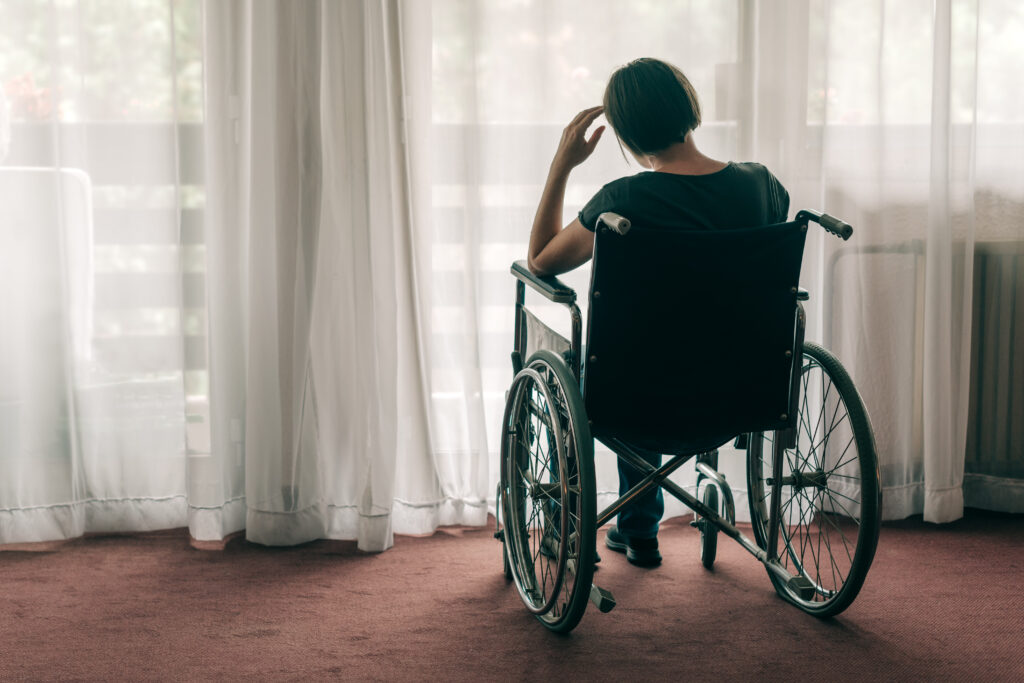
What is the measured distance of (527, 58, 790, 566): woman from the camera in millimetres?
1547

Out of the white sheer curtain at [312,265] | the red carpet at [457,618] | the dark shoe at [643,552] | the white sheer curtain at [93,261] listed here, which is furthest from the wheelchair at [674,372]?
the white sheer curtain at [93,261]

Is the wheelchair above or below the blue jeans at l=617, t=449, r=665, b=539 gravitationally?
above

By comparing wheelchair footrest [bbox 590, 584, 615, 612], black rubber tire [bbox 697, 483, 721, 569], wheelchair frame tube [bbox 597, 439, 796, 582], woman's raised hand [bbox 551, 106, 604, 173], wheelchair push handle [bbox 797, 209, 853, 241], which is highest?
woman's raised hand [bbox 551, 106, 604, 173]

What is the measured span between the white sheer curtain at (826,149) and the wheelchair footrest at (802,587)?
2.09 ft

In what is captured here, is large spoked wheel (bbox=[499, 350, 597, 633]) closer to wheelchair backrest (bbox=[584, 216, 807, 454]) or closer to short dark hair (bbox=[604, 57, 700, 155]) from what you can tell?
wheelchair backrest (bbox=[584, 216, 807, 454])

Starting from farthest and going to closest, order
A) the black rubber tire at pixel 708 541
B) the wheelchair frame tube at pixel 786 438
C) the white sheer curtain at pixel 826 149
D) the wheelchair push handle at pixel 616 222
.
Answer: the white sheer curtain at pixel 826 149, the black rubber tire at pixel 708 541, the wheelchair frame tube at pixel 786 438, the wheelchair push handle at pixel 616 222

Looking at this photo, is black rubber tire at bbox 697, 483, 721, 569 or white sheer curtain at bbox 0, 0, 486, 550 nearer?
black rubber tire at bbox 697, 483, 721, 569

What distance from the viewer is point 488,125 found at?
7.33 feet

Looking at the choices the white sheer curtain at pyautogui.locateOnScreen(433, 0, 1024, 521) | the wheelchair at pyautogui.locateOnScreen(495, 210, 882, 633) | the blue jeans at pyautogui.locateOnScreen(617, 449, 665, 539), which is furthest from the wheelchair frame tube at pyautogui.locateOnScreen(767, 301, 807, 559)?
the white sheer curtain at pyautogui.locateOnScreen(433, 0, 1024, 521)

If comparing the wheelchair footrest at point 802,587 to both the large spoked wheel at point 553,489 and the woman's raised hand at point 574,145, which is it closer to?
the large spoked wheel at point 553,489

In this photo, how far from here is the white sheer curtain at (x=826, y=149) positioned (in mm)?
2227

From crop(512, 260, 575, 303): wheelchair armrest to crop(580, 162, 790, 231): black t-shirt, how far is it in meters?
0.13

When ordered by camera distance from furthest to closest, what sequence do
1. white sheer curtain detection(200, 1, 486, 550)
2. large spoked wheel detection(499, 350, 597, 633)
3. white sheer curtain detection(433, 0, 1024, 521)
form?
white sheer curtain detection(433, 0, 1024, 521), white sheer curtain detection(200, 1, 486, 550), large spoked wheel detection(499, 350, 597, 633)

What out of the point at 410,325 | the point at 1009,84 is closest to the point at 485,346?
the point at 410,325
